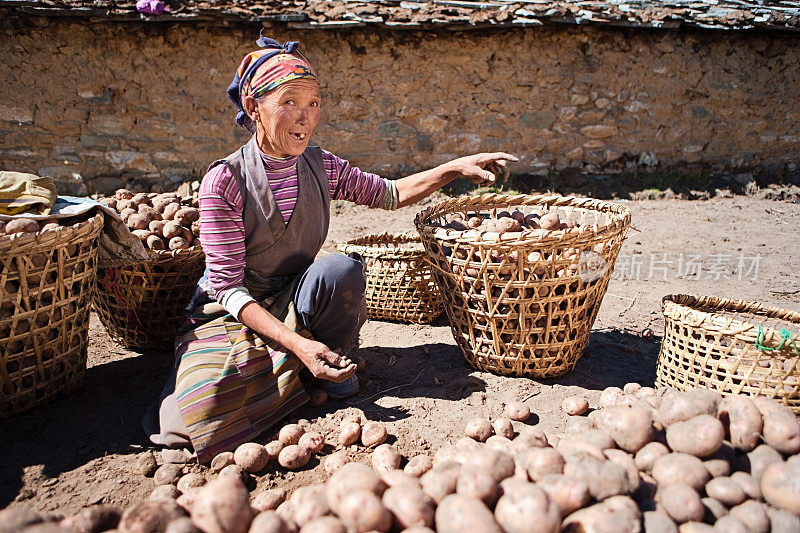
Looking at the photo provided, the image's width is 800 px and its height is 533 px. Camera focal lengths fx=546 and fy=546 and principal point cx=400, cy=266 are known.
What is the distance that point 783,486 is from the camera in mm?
1521

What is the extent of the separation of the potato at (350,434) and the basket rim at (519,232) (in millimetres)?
891

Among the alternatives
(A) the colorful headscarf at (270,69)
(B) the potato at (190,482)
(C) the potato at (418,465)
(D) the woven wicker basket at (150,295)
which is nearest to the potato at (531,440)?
(C) the potato at (418,465)

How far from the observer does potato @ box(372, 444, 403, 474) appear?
202 cm

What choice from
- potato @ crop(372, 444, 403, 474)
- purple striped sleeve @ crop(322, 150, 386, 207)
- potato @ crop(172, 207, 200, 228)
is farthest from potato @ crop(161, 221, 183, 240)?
potato @ crop(372, 444, 403, 474)

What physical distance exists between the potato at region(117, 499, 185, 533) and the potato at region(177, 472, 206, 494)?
627 mm

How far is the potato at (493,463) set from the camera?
1.60 m

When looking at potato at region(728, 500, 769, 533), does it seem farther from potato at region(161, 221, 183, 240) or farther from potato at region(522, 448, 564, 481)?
potato at region(161, 221, 183, 240)

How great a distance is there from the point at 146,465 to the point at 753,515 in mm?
2042

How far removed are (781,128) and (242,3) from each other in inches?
278

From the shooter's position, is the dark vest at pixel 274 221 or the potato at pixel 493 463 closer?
the potato at pixel 493 463

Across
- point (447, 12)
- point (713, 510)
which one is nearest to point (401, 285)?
point (713, 510)

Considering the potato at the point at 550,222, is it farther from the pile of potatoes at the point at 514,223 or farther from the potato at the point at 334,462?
the potato at the point at 334,462

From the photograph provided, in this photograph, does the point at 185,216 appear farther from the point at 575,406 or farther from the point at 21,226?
the point at 575,406

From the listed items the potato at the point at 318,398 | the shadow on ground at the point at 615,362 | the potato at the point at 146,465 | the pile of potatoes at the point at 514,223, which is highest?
the pile of potatoes at the point at 514,223
